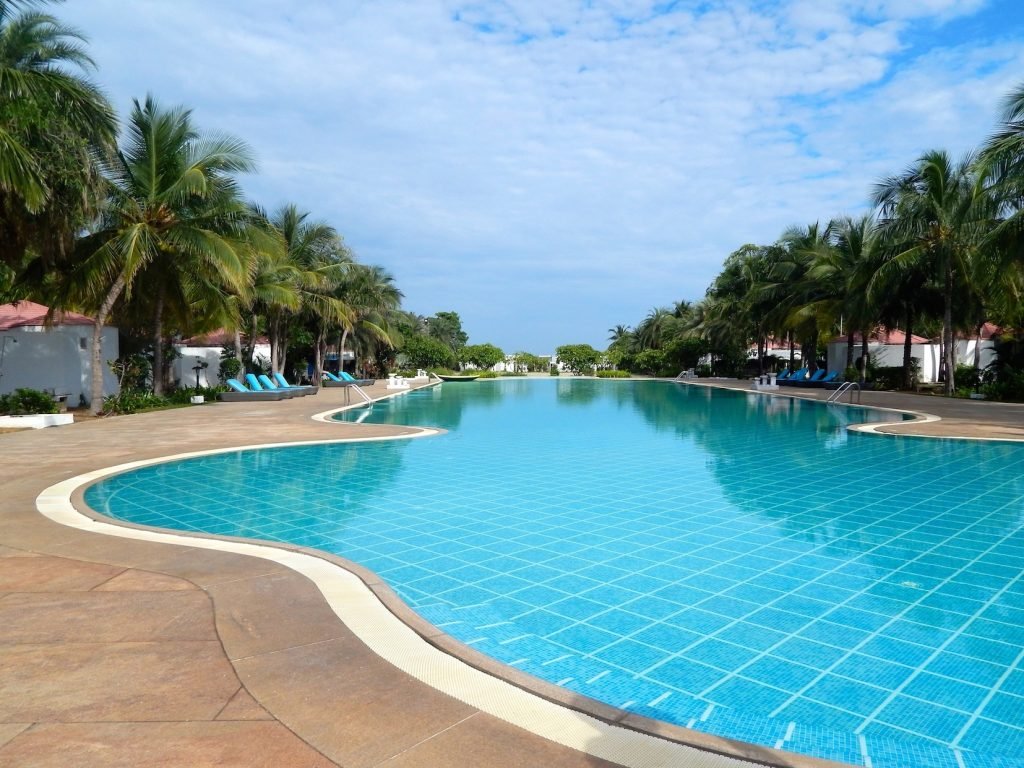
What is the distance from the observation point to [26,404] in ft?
55.4

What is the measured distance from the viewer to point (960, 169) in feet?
84.5

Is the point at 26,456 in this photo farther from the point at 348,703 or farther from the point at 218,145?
the point at 218,145

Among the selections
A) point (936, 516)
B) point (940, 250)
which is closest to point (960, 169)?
point (940, 250)

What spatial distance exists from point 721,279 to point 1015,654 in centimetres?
4027

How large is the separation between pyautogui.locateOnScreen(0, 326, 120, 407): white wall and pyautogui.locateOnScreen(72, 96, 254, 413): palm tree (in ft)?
8.67

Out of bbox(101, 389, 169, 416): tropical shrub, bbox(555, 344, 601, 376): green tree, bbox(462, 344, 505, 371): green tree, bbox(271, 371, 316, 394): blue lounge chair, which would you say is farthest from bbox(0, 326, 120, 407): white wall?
bbox(555, 344, 601, 376): green tree

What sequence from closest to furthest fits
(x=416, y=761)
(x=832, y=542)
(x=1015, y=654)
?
(x=416, y=761)
(x=1015, y=654)
(x=832, y=542)

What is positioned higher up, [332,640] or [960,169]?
[960,169]

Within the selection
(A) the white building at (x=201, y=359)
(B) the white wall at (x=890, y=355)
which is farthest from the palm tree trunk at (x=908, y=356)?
(A) the white building at (x=201, y=359)

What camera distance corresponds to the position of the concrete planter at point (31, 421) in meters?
15.3

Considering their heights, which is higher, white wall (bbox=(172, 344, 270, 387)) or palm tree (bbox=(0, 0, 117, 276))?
palm tree (bbox=(0, 0, 117, 276))

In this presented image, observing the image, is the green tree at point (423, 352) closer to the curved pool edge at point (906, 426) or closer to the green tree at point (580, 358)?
the green tree at point (580, 358)

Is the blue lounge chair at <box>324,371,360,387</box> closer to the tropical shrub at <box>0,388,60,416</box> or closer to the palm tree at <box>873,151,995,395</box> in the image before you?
the tropical shrub at <box>0,388,60,416</box>

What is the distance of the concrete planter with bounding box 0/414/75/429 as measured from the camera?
15347 mm
